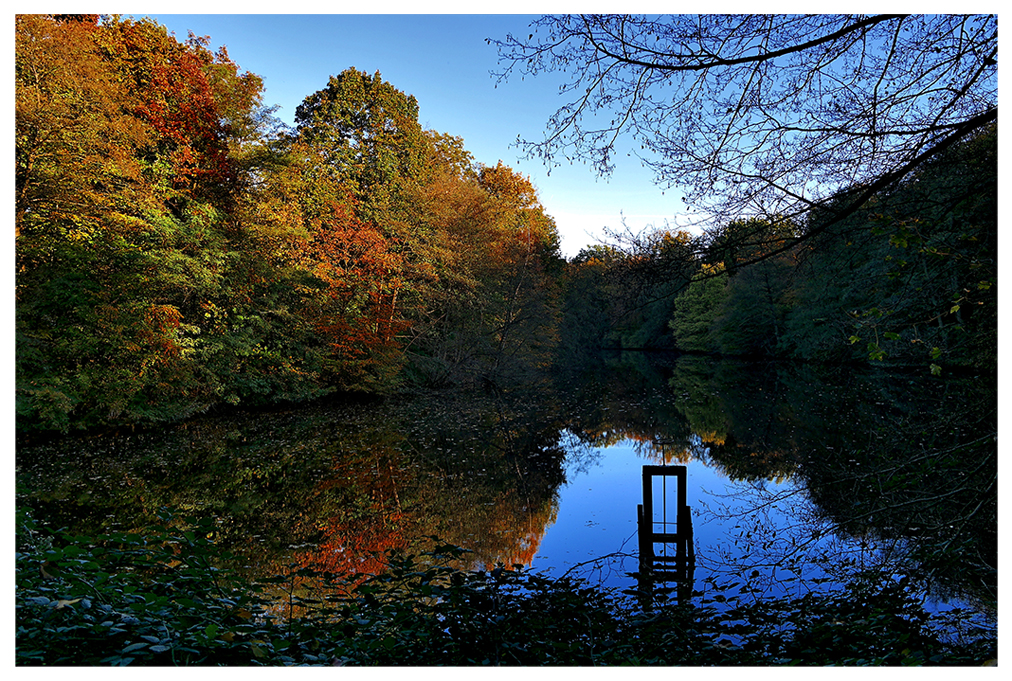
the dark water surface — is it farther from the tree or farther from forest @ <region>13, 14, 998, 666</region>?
the tree

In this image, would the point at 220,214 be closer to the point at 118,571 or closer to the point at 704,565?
the point at 118,571

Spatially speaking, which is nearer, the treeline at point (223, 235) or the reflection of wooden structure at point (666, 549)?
the reflection of wooden structure at point (666, 549)

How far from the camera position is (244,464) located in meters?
7.65

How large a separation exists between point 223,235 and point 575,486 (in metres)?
7.93

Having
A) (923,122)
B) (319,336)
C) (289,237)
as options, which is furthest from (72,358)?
(923,122)

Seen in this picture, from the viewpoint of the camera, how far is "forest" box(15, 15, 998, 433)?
3.28 m

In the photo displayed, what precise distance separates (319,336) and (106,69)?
6.02m

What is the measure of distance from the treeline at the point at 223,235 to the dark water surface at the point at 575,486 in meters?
1.10

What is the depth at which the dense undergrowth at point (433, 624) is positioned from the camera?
2461 millimetres

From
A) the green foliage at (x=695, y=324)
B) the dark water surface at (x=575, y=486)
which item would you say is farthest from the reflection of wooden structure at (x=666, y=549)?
the green foliage at (x=695, y=324)

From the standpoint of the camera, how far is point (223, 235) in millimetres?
9828

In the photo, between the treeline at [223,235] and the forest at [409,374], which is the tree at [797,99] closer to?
the forest at [409,374]

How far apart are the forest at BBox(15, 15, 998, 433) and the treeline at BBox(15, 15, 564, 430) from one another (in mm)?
39

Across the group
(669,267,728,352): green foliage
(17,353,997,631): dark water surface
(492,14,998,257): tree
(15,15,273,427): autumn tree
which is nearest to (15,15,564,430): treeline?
(15,15,273,427): autumn tree
